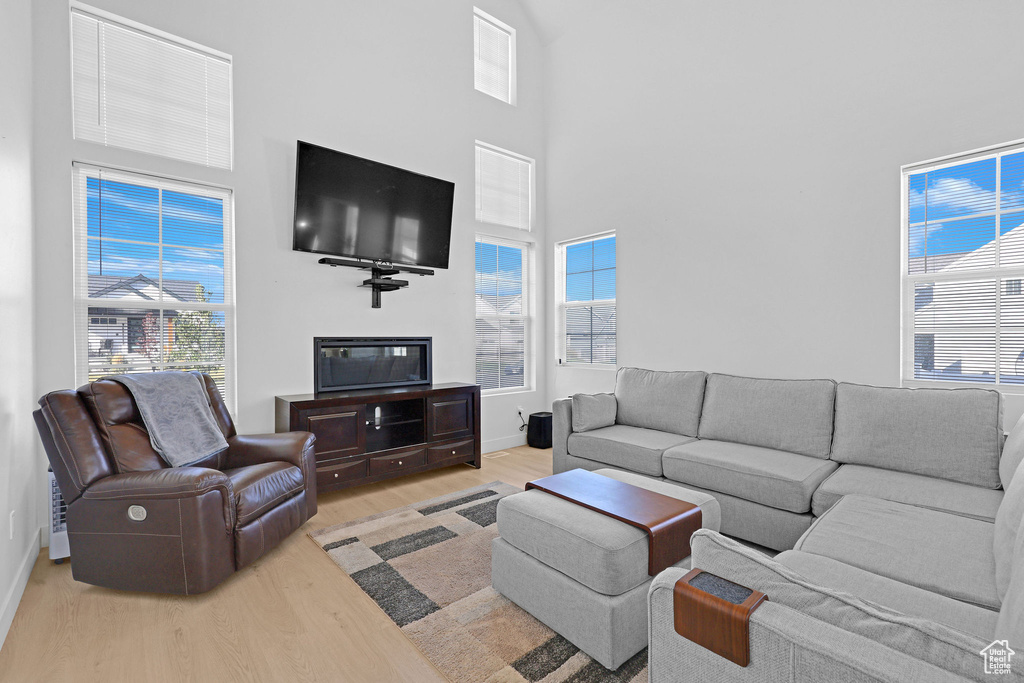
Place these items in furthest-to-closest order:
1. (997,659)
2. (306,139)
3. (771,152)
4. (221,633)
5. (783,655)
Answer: (306,139)
(771,152)
(221,633)
(783,655)
(997,659)

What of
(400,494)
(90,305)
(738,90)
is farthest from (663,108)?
(90,305)

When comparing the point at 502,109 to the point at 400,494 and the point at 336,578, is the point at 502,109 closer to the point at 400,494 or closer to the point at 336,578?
the point at 400,494

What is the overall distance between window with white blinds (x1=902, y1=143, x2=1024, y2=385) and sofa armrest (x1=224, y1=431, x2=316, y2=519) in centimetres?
373

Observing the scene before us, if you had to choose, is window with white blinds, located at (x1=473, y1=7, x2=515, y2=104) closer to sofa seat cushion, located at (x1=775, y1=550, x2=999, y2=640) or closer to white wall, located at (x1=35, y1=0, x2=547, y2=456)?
white wall, located at (x1=35, y1=0, x2=547, y2=456)

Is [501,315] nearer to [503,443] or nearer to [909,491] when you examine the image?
[503,443]

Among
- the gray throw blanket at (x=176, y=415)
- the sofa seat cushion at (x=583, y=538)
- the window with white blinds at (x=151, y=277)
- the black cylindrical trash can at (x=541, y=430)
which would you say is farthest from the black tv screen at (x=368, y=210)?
the sofa seat cushion at (x=583, y=538)

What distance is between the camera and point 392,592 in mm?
2174

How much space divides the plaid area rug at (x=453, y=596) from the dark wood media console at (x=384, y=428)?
54cm

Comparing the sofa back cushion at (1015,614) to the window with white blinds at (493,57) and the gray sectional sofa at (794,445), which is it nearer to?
the gray sectional sofa at (794,445)

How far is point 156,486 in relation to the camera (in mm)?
2061

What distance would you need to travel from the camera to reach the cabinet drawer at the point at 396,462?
142 inches

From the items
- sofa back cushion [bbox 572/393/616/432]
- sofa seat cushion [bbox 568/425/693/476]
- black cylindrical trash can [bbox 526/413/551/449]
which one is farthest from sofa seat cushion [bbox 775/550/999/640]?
black cylindrical trash can [bbox 526/413/551/449]

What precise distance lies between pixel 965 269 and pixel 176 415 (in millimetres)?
4622

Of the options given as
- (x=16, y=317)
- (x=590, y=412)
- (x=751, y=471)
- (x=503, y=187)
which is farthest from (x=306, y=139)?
(x=751, y=471)
